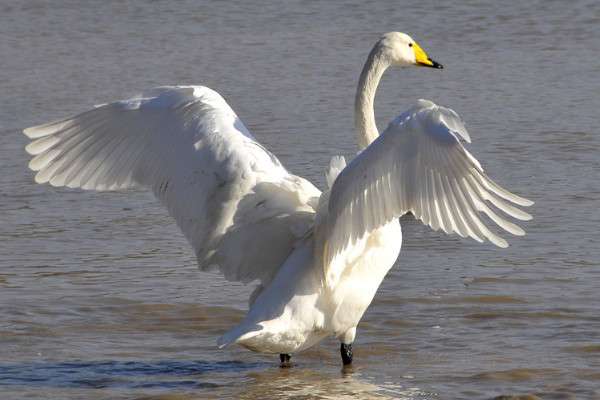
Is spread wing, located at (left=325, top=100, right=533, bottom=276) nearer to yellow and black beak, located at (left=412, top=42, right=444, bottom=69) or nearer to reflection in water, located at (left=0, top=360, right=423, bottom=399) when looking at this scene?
reflection in water, located at (left=0, top=360, right=423, bottom=399)

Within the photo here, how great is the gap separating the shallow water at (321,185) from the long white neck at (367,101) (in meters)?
1.02

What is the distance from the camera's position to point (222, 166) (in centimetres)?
652

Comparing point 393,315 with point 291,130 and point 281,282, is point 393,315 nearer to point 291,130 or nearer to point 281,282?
point 281,282

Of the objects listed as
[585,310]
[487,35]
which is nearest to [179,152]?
[585,310]

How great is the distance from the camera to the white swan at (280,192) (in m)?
5.79

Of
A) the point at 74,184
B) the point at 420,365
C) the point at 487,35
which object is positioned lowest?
the point at 420,365

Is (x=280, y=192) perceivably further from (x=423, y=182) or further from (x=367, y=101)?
(x=367, y=101)

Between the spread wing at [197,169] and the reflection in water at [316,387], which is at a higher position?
the spread wing at [197,169]

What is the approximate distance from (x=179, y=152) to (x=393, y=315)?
1.56 metres

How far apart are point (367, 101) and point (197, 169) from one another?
1133mm

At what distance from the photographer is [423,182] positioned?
5.88m

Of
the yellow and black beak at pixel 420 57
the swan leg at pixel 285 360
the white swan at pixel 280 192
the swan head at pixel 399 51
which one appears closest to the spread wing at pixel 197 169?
the white swan at pixel 280 192

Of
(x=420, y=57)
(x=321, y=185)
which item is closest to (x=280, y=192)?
(x=420, y=57)

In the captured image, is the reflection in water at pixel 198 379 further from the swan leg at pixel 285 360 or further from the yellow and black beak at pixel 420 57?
the yellow and black beak at pixel 420 57
